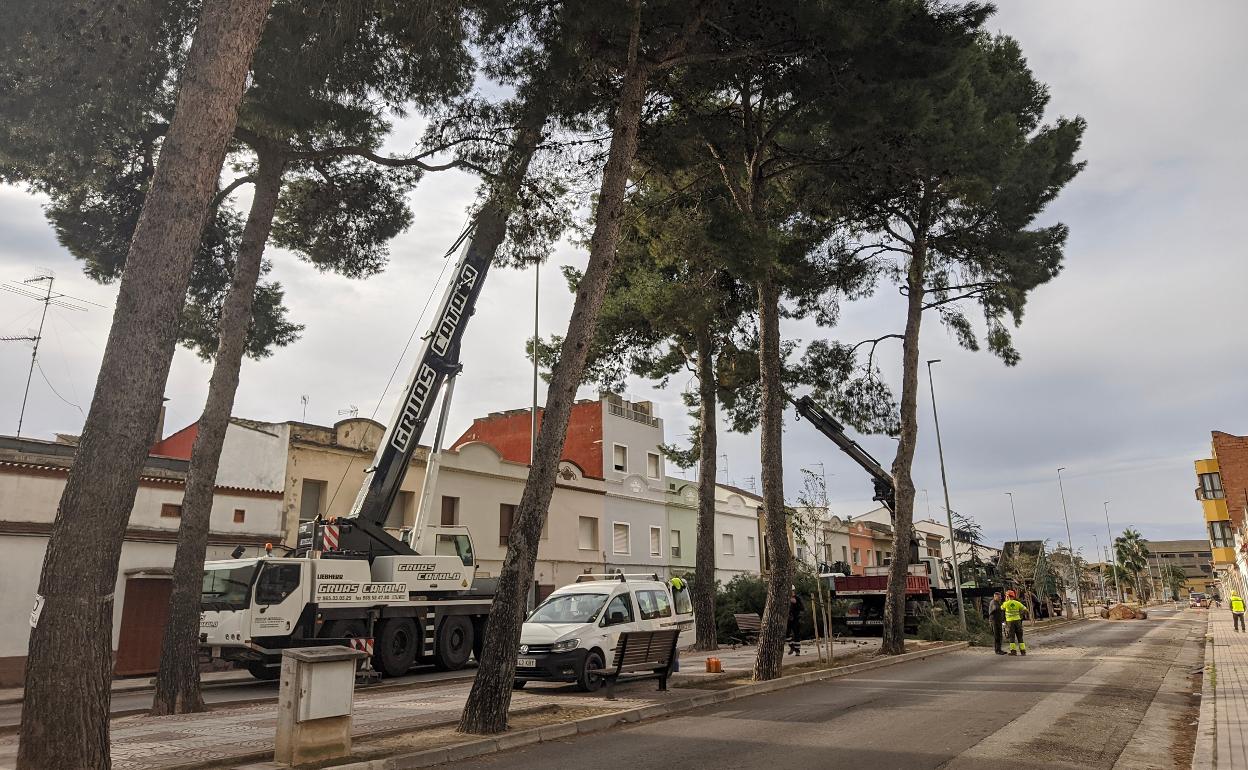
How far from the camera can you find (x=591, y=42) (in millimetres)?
12141

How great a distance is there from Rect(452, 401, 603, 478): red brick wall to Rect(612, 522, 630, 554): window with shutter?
2.20 m

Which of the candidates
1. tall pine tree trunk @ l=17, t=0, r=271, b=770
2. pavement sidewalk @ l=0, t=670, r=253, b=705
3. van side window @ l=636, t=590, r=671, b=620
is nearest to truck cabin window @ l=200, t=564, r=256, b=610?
pavement sidewalk @ l=0, t=670, r=253, b=705

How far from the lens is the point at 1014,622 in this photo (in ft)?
66.3

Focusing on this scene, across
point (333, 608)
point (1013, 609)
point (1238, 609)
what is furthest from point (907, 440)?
point (1238, 609)

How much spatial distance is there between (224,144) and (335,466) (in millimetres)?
16495

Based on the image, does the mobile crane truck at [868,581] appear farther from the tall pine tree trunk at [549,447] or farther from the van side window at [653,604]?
the tall pine tree trunk at [549,447]

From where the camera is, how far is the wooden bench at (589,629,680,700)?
11.6 meters

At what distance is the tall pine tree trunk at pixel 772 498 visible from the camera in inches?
565

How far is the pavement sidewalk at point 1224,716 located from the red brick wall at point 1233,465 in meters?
48.5

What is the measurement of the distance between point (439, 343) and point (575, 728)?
31.0 feet

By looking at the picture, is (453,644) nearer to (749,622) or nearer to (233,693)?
(233,693)

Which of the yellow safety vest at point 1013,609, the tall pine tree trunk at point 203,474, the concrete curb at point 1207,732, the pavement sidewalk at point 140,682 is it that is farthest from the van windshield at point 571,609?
the yellow safety vest at point 1013,609

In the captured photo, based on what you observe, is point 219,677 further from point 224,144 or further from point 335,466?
point 224,144

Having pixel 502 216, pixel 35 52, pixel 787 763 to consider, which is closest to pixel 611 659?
pixel 787 763
